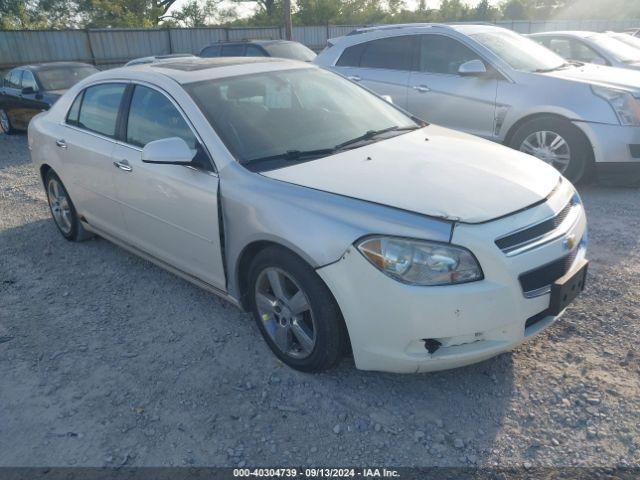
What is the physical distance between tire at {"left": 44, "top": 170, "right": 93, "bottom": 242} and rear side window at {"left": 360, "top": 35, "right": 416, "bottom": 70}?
168 inches

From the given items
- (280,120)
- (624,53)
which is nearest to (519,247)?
(280,120)

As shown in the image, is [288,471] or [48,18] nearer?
[288,471]

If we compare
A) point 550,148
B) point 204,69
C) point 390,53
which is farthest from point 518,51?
point 204,69

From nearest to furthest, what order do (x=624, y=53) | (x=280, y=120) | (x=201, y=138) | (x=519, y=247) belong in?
(x=519, y=247) < (x=201, y=138) < (x=280, y=120) < (x=624, y=53)

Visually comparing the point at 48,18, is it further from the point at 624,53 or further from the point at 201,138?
the point at 201,138

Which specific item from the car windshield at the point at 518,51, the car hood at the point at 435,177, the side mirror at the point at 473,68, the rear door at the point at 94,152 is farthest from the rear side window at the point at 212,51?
the car hood at the point at 435,177

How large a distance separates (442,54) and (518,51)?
903 mm

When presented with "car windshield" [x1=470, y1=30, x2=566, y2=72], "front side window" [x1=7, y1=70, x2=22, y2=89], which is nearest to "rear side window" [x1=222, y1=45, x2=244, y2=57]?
"front side window" [x1=7, y1=70, x2=22, y2=89]

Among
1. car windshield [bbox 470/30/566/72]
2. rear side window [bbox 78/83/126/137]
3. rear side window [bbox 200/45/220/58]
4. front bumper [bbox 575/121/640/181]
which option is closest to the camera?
rear side window [bbox 78/83/126/137]

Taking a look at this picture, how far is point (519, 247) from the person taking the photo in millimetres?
2525

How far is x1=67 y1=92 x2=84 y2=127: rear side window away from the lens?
15.3ft

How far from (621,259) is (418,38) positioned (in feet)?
13.1

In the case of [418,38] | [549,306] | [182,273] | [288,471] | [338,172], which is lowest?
[288,471]

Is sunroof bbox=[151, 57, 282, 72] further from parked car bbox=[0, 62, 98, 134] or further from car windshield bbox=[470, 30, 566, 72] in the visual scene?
parked car bbox=[0, 62, 98, 134]
